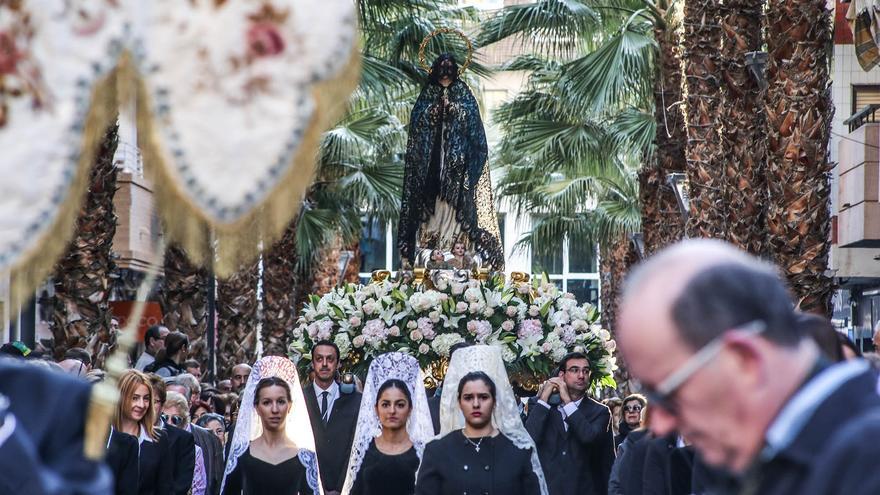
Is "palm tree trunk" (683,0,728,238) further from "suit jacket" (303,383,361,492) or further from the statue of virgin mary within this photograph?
"suit jacket" (303,383,361,492)

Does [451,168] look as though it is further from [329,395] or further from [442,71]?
[329,395]

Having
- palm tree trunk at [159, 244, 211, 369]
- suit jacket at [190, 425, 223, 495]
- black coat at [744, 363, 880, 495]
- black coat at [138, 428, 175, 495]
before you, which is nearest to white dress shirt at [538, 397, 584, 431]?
suit jacket at [190, 425, 223, 495]

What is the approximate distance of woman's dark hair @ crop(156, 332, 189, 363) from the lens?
1257 centimetres

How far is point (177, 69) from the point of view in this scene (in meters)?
2.88

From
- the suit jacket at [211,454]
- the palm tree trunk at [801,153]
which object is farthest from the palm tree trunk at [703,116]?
the suit jacket at [211,454]

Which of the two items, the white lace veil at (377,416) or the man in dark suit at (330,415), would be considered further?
the man in dark suit at (330,415)

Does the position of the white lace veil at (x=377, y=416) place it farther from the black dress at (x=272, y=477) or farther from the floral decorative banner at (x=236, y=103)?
the floral decorative banner at (x=236, y=103)

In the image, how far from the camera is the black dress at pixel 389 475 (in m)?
9.59

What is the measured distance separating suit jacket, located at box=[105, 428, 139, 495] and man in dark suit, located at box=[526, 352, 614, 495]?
3.44 metres

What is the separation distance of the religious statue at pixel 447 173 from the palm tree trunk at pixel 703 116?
288 cm

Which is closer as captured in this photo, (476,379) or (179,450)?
(476,379)

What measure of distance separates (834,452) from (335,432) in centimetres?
1003

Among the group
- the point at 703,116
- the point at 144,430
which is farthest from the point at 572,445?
the point at 703,116

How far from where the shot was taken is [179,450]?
30.9ft
